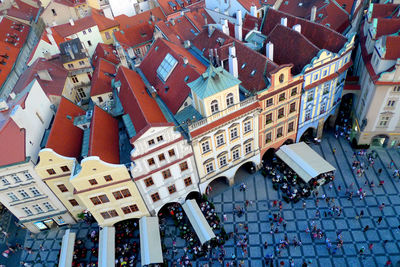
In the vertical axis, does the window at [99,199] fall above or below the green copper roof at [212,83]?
below

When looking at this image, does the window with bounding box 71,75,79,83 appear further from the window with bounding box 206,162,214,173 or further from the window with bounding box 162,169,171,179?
the window with bounding box 206,162,214,173

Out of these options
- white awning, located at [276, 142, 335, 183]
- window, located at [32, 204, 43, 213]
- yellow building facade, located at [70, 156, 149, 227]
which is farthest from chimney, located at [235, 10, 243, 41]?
window, located at [32, 204, 43, 213]

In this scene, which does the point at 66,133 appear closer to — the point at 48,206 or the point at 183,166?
the point at 48,206

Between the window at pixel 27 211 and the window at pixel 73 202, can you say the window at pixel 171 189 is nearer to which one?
the window at pixel 73 202

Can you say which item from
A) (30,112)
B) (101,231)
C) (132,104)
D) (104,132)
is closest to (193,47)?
(132,104)

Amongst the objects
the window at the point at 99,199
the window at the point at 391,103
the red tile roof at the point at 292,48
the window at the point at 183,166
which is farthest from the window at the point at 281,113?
the window at the point at 99,199

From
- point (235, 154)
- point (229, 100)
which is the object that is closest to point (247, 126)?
point (235, 154)
